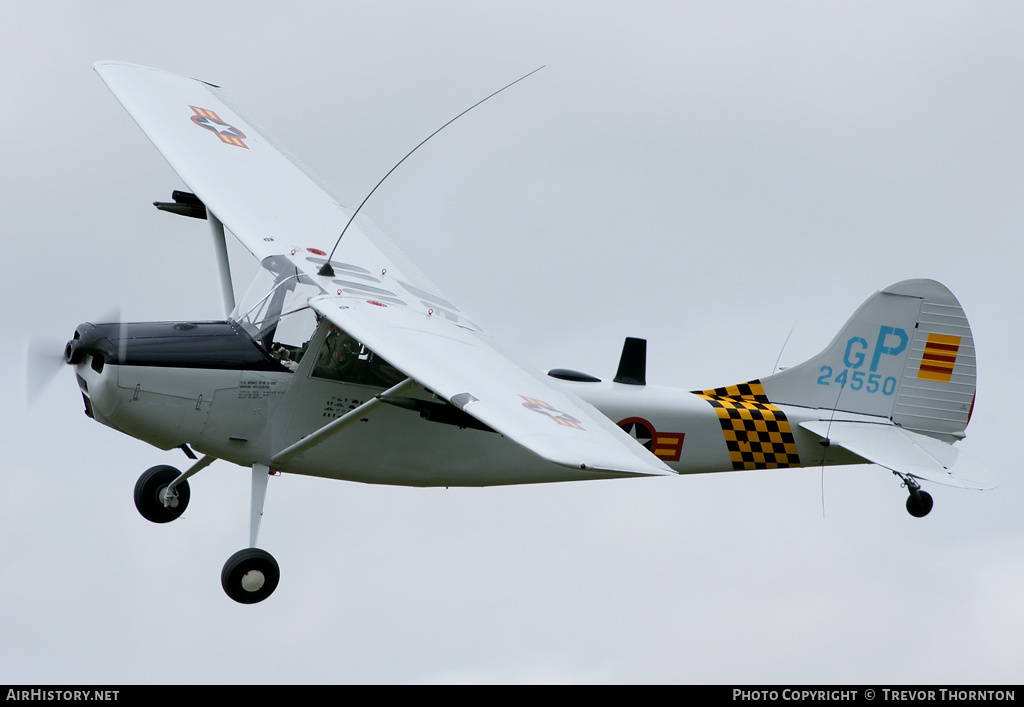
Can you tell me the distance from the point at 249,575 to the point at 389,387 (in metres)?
1.88

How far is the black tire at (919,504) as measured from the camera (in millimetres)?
12945

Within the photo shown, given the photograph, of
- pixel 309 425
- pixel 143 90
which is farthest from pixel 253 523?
pixel 143 90

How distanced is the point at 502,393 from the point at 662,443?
118 inches

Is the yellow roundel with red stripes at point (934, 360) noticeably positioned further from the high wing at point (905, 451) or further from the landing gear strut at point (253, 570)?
the landing gear strut at point (253, 570)

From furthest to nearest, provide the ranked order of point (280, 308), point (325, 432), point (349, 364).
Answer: point (280, 308), point (349, 364), point (325, 432)

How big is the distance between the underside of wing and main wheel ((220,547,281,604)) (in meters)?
2.04

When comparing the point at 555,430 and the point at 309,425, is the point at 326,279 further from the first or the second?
the point at 555,430

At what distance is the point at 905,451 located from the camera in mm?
12789

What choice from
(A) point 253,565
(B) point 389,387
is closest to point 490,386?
(B) point 389,387

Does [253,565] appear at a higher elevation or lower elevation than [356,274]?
lower

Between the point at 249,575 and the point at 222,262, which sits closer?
the point at 249,575

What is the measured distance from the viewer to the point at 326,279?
36.0ft

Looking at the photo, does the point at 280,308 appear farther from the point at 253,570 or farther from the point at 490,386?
the point at 490,386

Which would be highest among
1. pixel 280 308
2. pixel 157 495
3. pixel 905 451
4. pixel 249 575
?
pixel 905 451
